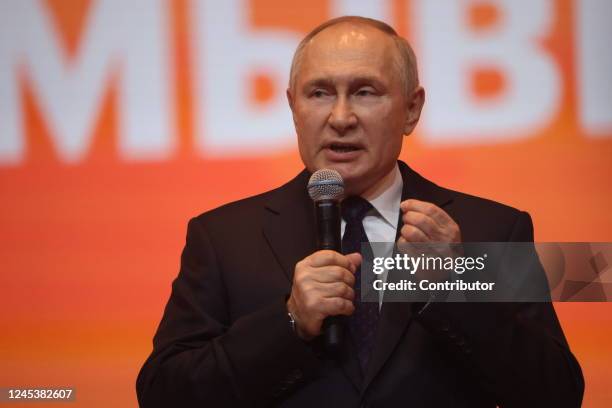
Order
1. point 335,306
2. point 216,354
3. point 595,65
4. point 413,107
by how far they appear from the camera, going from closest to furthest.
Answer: point 335,306 → point 216,354 → point 413,107 → point 595,65

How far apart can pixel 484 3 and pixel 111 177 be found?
1.38m

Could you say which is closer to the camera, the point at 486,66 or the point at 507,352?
the point at 507,352

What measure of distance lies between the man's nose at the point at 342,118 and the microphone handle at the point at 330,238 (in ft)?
1.17

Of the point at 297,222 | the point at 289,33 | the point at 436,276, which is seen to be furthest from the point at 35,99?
the point at 436,276

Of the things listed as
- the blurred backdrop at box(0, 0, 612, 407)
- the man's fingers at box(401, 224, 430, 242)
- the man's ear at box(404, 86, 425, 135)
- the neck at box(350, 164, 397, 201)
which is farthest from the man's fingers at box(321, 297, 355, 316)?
the blurred backdrop at box(0, 0, 612, 407)

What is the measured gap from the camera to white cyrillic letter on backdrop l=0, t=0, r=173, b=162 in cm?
305

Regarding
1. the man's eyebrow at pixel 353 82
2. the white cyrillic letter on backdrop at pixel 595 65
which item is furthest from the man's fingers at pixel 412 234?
the white cyrillic letter on backdrop at pixel 595 65

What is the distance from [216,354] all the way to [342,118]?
2.13 feet

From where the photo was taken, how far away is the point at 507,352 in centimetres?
196

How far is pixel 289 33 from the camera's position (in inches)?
120

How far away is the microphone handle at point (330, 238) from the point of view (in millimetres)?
1817

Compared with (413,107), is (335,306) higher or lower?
lower

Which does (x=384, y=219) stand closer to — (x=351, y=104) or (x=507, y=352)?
(x=351, y=104)

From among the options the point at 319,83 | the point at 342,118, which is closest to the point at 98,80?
the point at 319,83
